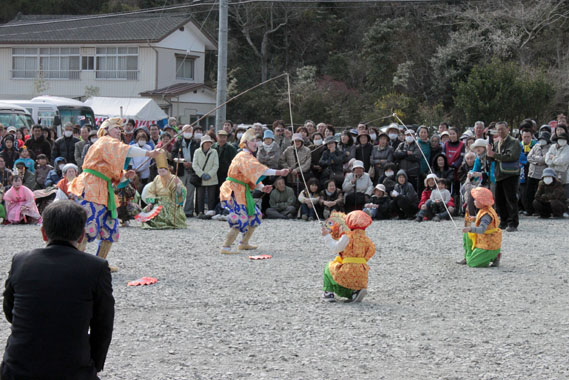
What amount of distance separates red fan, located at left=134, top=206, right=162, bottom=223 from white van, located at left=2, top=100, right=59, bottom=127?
1428 centimetres

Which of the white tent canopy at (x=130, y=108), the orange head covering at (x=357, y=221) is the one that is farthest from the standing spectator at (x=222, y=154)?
the white tent canopy at (x=130, y=108)

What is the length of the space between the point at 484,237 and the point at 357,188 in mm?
5072

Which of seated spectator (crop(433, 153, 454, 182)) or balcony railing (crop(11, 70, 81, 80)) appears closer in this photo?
seated spectator (crop(433, 153, 454, 182))

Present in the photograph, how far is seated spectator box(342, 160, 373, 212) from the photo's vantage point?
13891 mm

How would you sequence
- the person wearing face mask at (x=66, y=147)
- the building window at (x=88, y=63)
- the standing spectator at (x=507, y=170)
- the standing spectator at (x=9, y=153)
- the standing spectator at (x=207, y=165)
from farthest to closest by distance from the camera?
the building window at (x=88, y=63), the person wearing face mask at (x=66, y=147), the standing spectator at (x=9, y=153), the standing spectator at (x=207, y=165), the standing spectator at (x=507, y=170)

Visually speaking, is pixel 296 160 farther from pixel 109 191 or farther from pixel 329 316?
pixel 329 316

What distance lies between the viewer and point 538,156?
14.0 m

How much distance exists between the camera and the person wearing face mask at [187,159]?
1454 centimetres

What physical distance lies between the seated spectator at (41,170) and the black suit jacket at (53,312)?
11581 mm

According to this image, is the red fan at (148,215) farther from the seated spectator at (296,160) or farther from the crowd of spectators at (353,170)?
the seated spectator at (296,160)

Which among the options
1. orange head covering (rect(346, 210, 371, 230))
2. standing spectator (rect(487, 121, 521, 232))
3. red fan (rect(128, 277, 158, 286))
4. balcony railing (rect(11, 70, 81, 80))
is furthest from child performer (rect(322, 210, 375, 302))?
balcony railing (rect(11, 70, 81, 80))

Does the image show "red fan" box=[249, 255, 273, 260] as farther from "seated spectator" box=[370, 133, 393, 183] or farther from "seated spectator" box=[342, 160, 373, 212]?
"seated spectator" box=[370, 133, 393, 183]

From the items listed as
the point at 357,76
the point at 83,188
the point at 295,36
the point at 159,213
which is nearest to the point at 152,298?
the point at 83,188

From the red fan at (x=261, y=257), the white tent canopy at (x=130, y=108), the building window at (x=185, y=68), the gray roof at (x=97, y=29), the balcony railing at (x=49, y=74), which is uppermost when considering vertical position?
the gray roof at (x=97, y=29)
